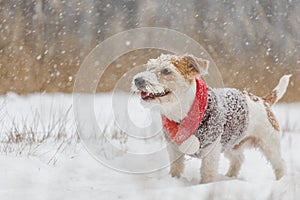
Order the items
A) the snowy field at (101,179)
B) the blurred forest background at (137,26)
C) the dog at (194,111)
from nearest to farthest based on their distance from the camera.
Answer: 1. the snowy field at (101,179)
2. the dog at (194,111)
3. the blurred forest background at (137,26)

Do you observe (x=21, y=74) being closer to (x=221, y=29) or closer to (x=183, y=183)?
(x=221, y=29)

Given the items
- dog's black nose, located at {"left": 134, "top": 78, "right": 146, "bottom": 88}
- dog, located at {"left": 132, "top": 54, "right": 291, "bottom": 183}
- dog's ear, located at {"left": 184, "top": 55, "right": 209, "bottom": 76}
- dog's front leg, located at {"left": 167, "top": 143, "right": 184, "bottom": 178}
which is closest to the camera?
dog's black nose, located at {"left": 134, "top": 78, "right": 146, "bottom": 88}

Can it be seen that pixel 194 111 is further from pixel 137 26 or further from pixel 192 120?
pixel 137 26

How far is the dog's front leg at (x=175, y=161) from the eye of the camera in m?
4.21

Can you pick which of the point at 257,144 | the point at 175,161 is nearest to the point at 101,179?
the point at 175,161

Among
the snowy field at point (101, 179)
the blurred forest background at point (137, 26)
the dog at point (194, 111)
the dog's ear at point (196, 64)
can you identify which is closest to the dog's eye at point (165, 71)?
the dog at point (194, 111)

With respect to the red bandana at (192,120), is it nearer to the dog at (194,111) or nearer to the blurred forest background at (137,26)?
the dog at (194,111)

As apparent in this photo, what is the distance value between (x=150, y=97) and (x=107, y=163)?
1.11 metres

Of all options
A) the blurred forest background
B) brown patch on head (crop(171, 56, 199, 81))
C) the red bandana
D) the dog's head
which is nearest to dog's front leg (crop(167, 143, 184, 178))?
the red bandana

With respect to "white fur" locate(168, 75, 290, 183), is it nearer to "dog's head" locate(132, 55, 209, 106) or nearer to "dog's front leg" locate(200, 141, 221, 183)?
"dog's front leg" locate(200, 141, 221, 183)

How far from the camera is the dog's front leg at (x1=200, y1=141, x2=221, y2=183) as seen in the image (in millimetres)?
3986

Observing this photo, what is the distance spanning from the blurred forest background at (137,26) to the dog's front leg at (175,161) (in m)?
8.81

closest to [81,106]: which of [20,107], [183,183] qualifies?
[20,107]

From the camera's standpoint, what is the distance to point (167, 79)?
3.87m
